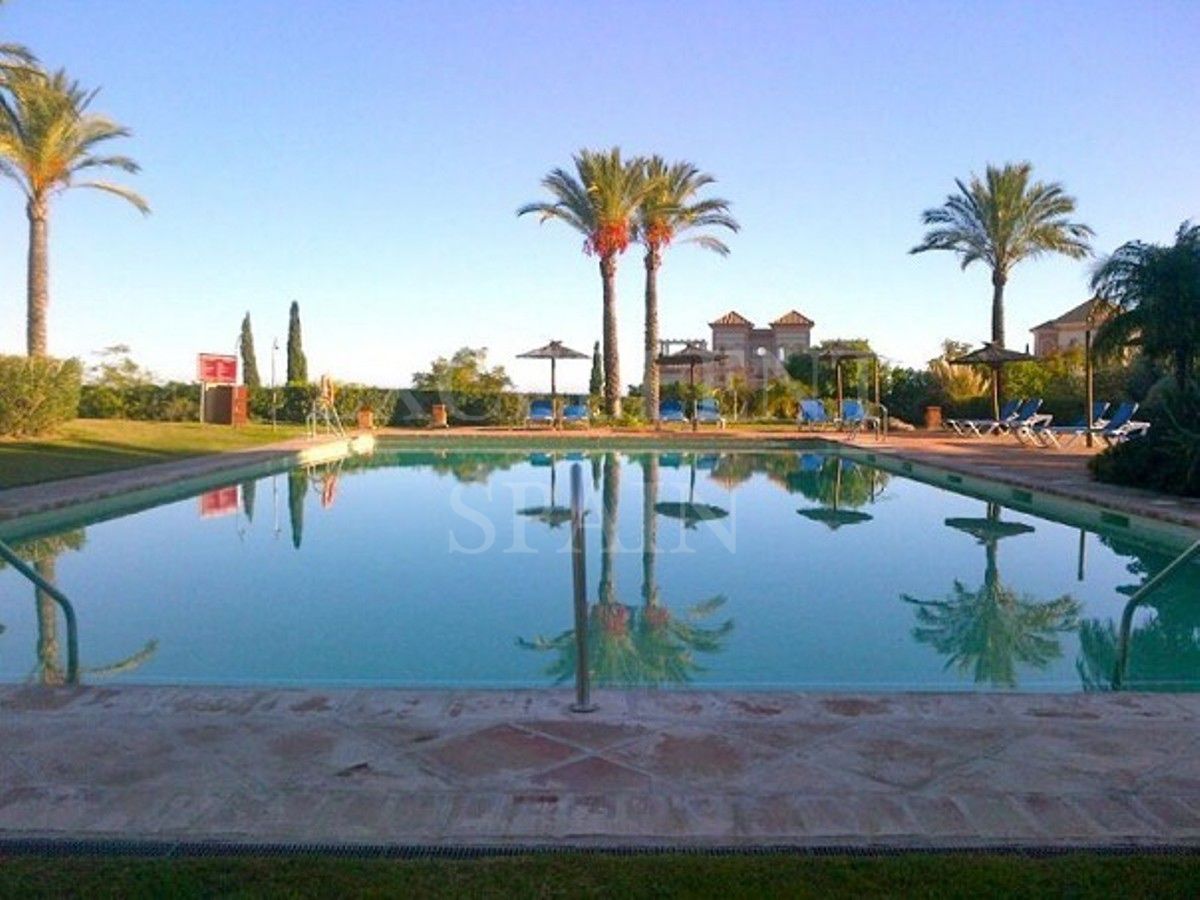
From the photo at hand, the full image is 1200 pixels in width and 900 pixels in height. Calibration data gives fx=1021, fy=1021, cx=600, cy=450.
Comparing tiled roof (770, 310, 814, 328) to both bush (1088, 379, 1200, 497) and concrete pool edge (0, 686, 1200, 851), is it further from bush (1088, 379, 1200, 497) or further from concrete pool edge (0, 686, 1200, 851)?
concrete pool edge (0, 686, 1200, 851)

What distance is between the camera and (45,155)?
21156 millimetres

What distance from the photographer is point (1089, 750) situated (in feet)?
11.2

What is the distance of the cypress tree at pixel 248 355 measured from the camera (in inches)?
1616

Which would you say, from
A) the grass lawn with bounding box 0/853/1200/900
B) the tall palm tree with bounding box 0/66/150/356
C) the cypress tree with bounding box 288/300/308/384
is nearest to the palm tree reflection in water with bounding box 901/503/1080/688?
the grass lawn with bounding box 0/853/1200/900

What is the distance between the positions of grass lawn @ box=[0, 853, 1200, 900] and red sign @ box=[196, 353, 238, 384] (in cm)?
2561

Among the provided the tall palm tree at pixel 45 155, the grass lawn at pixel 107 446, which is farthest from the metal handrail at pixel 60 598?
the tall palm tree at pixel 45 155

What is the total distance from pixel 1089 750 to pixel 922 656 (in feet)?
7.90

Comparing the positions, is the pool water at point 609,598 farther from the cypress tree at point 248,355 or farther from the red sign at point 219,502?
the cypress tree at point 248,355

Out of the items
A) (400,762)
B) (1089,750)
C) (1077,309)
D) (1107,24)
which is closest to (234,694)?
(400,762)

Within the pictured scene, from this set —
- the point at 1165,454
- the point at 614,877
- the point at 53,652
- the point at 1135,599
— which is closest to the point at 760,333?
the point at 1165,454

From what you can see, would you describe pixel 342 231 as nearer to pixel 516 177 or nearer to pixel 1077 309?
pixel 516 177

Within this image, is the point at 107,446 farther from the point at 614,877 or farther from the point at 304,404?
the point at 614,877

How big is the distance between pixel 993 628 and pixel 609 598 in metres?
2.59

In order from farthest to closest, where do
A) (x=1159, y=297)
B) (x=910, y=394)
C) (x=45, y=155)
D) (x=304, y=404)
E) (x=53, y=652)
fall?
1. (x=304, y=404)
2. (x=910, y=394)
3. (x=45, y=155)
4. (x=1159, y=297)
5. (x=53, y=652)
